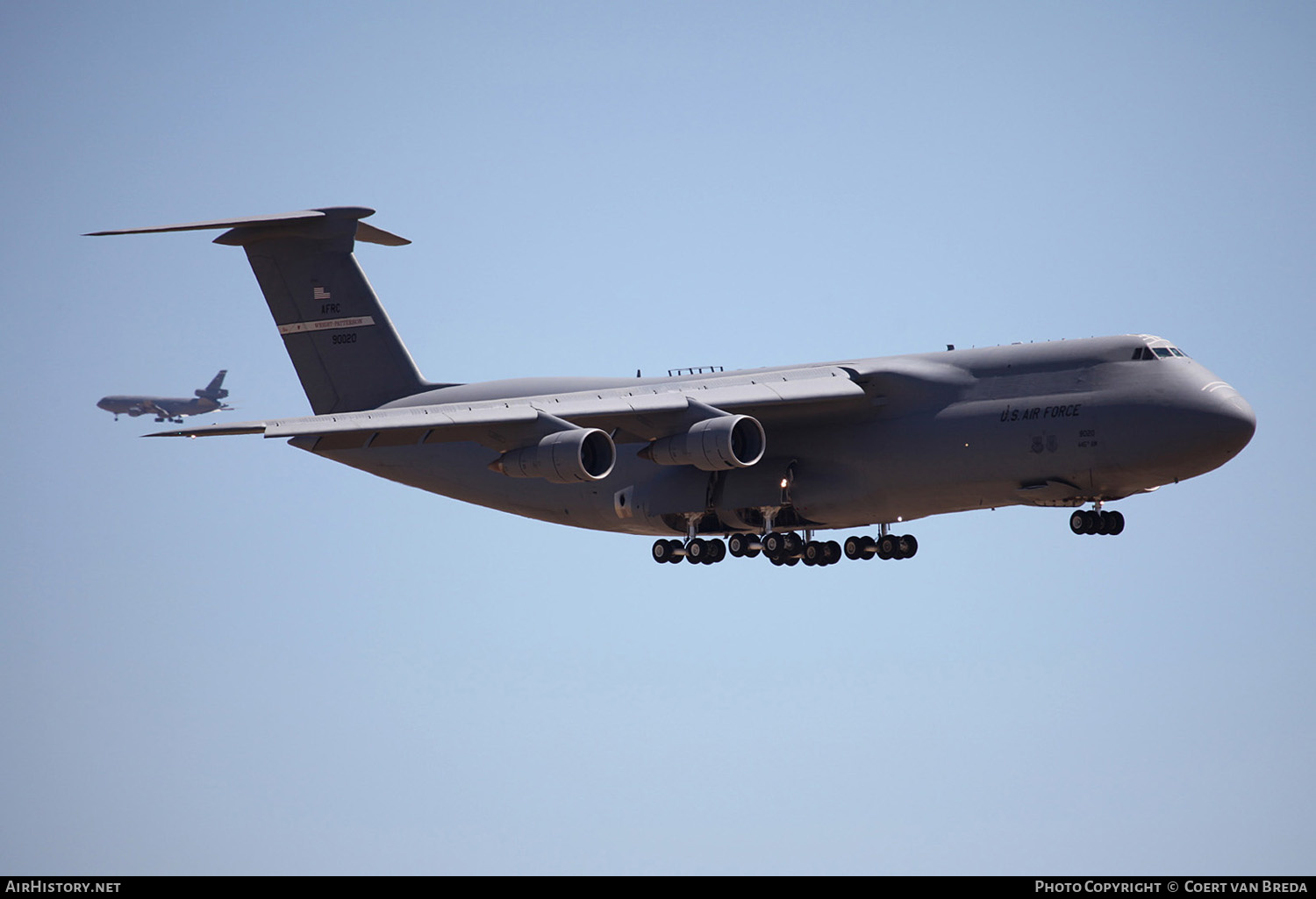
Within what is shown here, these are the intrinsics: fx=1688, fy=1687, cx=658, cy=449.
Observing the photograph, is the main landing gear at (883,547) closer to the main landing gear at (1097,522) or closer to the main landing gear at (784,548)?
the main landing gear at (784,548)

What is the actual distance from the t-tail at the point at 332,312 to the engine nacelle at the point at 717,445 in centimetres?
651

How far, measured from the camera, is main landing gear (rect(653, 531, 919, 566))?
74.5 ft

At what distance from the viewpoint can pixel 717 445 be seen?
20594 mm

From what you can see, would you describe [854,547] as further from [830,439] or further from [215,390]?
[215,390]

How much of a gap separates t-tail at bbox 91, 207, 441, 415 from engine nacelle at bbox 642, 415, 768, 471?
651 cm

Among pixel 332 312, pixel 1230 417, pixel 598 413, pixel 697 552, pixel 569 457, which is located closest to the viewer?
pixel 1230 417

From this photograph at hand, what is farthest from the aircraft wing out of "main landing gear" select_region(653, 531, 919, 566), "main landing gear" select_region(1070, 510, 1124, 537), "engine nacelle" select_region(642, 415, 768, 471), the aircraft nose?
the aircraft nose

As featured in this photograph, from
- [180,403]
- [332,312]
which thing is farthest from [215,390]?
[332,312]

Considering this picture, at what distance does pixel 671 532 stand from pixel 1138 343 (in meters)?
6.91

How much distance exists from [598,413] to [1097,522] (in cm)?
629

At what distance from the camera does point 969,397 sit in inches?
830

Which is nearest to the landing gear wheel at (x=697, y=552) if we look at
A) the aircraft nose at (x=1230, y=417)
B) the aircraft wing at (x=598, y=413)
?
the aircraft wing at (x=598, y=413)
